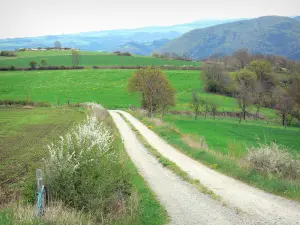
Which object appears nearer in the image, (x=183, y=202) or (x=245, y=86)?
(x=183, y=202)

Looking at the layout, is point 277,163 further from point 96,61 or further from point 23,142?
point 96,61

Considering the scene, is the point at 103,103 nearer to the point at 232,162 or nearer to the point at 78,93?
the point at 78,93

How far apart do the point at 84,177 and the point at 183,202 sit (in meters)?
5.37

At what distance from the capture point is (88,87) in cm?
10100

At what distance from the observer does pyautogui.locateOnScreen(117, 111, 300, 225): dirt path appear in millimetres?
12930

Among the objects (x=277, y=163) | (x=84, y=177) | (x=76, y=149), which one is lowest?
(x=277, y=163)

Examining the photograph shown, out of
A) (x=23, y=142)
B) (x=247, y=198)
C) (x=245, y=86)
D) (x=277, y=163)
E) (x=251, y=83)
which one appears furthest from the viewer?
(x=251, y=83)

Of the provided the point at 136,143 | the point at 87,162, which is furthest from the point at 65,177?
the point at 136,143

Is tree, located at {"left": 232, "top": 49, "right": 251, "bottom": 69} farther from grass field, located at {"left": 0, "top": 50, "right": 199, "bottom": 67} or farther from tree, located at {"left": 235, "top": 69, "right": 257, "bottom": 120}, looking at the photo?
tree, located at {"left": 235, "top": 69, "right": 257, "bottom": 120}

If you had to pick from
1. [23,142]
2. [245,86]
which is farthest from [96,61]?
[23,142]

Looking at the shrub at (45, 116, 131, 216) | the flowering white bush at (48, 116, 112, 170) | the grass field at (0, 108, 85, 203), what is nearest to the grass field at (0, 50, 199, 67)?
the grass field at (0, 108, 85, 203)

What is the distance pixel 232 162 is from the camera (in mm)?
20859

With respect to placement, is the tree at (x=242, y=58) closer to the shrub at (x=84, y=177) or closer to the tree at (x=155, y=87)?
the tree at (x=155, y=87)

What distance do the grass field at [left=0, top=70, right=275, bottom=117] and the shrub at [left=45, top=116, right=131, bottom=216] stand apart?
6722cm
